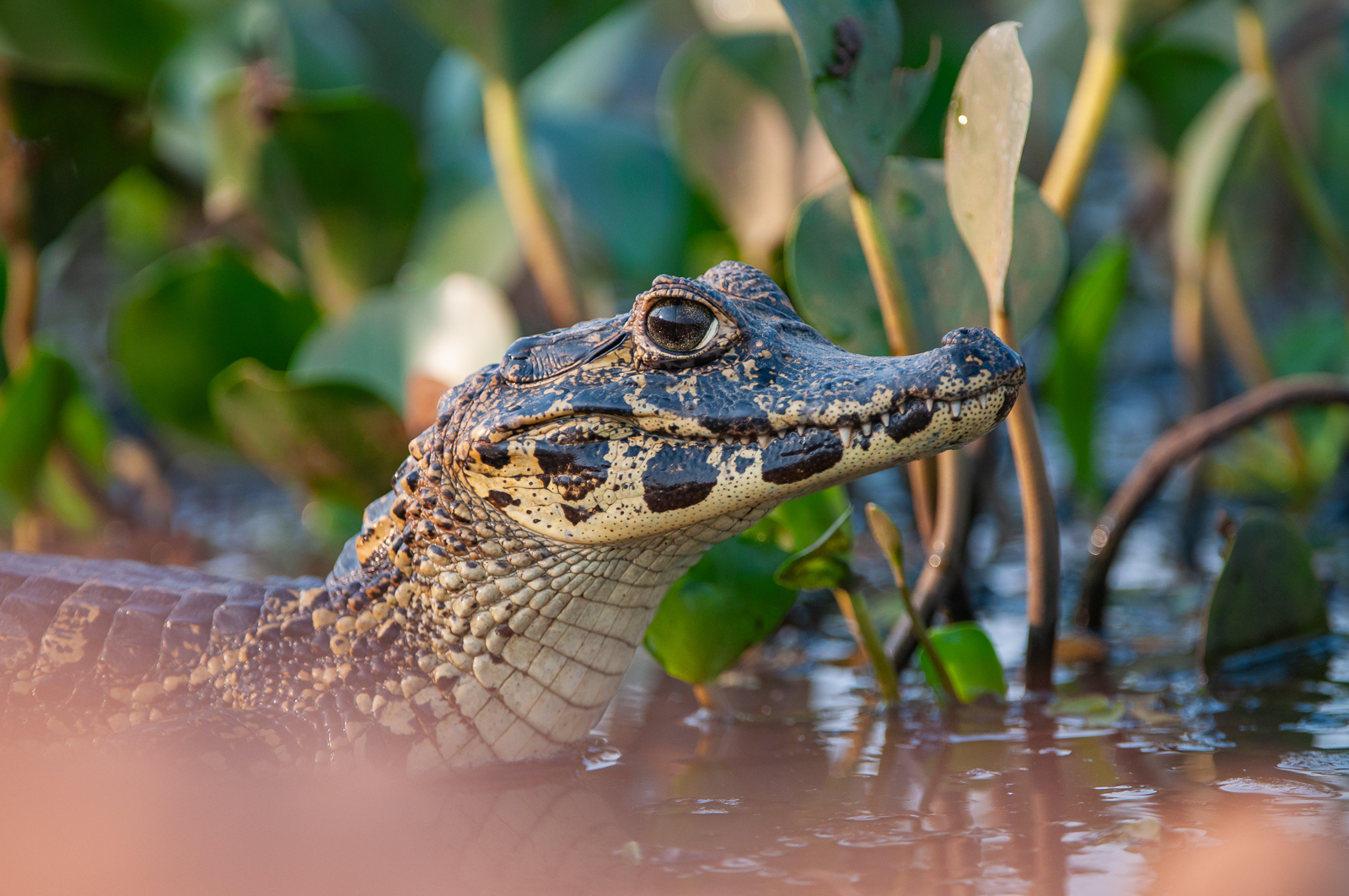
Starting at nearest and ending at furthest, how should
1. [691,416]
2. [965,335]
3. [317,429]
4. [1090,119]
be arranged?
1. [965,335]
2. [691,416]
3. [1090,119]
4. [317,429]

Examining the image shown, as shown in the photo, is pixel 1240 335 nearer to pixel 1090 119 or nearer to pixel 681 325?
pixel 1090 119

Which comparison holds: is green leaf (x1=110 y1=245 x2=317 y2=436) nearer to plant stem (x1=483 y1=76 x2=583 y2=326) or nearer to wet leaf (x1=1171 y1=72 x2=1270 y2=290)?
plant stem (x1=483 y1=76 x2=583 y2=326)

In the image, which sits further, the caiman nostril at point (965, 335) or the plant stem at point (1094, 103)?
the plant stem at point (1094, 103)

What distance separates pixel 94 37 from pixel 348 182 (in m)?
0.95

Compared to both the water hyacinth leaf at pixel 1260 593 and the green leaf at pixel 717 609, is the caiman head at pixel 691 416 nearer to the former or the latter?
the green leaf at pixel 717 609

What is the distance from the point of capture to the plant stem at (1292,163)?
355 centimetres

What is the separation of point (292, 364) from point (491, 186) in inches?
45.7

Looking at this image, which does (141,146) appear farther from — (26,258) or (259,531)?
(259,531)

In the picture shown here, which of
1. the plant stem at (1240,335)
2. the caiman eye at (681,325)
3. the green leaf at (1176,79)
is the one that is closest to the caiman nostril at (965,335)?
the caiman eye at (681,325)

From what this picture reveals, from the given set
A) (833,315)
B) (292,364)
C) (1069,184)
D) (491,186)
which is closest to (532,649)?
(833,315)

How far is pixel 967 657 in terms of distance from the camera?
2.48 metres

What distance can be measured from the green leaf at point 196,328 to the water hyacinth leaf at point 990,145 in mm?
2641

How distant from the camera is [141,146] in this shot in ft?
14.3

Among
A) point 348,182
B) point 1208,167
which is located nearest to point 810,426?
point 1208,167
